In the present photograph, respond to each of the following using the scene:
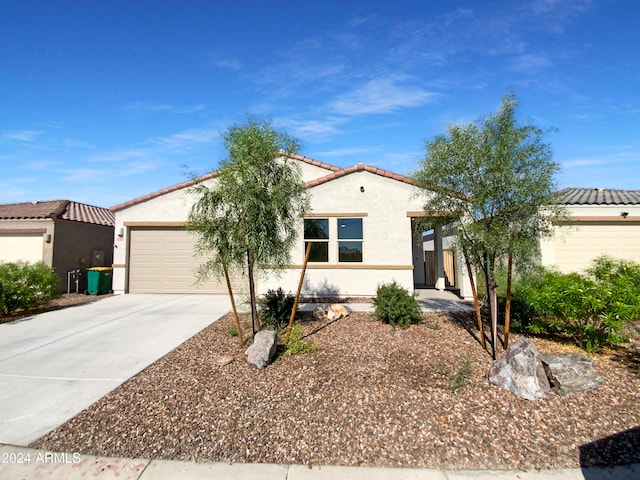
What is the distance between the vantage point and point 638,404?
13.3ft

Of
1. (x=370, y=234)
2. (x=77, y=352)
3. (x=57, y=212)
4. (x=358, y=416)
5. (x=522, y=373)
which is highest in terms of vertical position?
(x=57, y=212)

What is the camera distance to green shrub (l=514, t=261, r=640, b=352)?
5078mm

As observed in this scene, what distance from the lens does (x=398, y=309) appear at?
23.7 feet

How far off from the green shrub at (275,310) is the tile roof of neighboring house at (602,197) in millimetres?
9958

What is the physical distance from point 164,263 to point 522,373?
11.6 metres

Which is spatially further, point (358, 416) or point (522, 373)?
point (522, 373)

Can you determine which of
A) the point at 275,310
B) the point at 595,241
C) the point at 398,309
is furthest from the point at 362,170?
the point at 595,241

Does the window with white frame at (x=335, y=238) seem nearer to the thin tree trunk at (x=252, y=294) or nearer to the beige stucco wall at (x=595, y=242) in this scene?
the thin tree trunk at (x=252, y=294)

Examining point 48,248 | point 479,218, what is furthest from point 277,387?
point 48,248

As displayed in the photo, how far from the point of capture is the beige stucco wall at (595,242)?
11.6 metres

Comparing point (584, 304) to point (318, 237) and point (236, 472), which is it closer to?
point (236, 472)

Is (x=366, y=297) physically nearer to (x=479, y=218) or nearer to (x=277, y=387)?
(x=479, y=218)

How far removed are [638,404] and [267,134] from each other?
6.45m

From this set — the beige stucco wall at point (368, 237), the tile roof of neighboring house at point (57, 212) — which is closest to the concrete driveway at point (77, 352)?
the beige stucco wall at point (368, 237)
